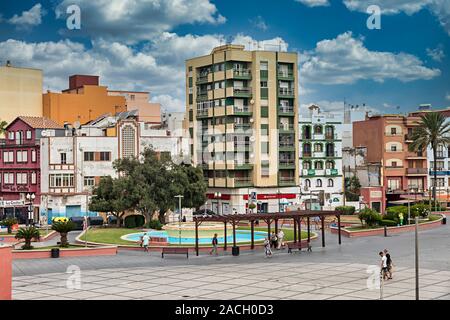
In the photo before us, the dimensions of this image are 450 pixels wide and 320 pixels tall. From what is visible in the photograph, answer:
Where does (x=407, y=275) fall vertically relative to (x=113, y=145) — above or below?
below

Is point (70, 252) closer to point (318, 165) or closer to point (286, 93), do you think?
point (286, 93)

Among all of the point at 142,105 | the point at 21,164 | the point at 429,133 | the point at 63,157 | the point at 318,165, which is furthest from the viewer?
the point at 142,105

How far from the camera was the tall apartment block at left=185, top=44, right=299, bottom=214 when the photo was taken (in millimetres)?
94688

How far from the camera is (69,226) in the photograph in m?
53.6

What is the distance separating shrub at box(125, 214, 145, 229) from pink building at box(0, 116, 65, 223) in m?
17.2

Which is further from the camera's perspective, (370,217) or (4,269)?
(370,217)

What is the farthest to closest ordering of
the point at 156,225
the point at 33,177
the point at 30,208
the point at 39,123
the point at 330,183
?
the point at 330,183 → the point at 39,123 → the point at 33,177 → the point at 30,208 → the point at 156,225

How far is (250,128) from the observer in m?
95.2

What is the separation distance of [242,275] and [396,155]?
6930 cm

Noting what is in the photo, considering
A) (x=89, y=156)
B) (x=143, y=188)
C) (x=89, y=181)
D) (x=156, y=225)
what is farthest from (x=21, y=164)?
(x=156, y=225)

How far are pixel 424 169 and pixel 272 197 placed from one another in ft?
81.1

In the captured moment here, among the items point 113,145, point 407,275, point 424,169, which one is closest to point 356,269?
point 407,275
